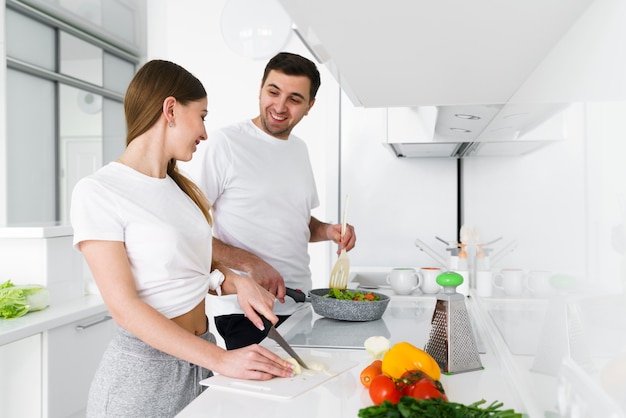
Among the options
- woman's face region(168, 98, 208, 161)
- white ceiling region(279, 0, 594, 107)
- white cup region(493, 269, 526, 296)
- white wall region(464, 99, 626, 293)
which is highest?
white ceiling region(279, 0, 594, 107)

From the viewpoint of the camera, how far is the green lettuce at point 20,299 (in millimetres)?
2217

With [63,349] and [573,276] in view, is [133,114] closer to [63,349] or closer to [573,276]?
[573,276]

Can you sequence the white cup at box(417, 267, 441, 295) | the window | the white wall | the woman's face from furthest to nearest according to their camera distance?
the window < the white cup at box(417, 267, 441, 295) < the woman's face < the white wall

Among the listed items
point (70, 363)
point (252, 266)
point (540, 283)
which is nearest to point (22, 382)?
point (70, 363)

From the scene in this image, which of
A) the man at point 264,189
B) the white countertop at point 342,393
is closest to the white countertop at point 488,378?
the white countertop at point 342,393

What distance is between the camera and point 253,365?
1119 millimetres

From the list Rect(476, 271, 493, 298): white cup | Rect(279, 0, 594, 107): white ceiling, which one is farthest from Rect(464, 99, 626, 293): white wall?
Rect(476, 271, 493, 298): white cup

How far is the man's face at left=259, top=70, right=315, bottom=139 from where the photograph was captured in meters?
2.02

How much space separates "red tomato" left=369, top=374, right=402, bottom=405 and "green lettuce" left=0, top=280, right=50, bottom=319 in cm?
174

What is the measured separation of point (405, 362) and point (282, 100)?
1.20 meters

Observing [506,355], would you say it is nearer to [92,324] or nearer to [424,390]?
[424,390]

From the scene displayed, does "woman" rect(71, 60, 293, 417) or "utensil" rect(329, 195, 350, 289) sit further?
"utensil" rect(329, 195, 350, 289)

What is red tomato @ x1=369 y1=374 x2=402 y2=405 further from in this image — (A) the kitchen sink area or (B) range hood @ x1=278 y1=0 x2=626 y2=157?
(B) range hood @ x1=278 y1=0 x2=626 y2=157

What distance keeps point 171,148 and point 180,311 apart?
37 cm
